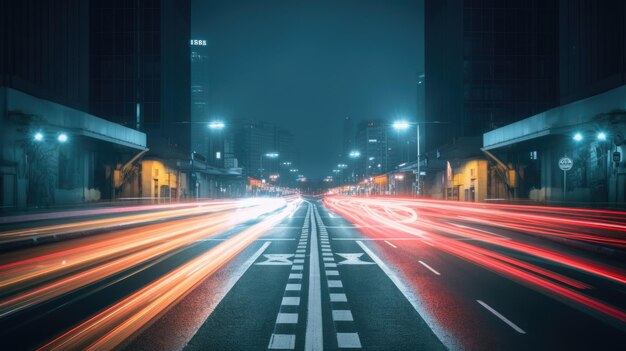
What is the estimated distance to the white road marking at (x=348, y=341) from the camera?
245 inches

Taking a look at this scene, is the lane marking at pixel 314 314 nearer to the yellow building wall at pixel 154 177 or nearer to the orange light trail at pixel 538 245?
the orange light trail at pixel 538 245

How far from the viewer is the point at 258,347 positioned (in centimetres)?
618

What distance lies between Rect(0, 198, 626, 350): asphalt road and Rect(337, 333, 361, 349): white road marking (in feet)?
0.04

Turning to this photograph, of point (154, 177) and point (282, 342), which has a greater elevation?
point (154, 177)

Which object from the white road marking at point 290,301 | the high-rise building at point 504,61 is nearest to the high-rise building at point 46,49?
the white road marking at point 290,301

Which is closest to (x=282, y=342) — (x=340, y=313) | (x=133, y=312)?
A: (x=340, y=313)

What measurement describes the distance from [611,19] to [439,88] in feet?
158

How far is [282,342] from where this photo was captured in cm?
638

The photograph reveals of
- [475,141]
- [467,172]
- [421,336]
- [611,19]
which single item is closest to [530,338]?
[421,336]

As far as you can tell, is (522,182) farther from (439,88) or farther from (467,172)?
(439,88)

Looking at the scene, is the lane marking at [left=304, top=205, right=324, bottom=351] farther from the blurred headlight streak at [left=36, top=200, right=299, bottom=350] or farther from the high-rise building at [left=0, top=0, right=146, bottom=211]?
the high-rise building at [left=0, top=0, right=146, bottom=211]

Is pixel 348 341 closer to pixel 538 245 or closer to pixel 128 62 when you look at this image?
pixel 538 245

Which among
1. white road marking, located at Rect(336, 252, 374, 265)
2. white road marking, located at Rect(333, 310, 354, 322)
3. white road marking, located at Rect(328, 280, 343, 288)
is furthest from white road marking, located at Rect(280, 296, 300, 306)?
white road marking, located at Rect(336, 252, 374, 265)

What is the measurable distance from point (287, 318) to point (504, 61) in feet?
253
